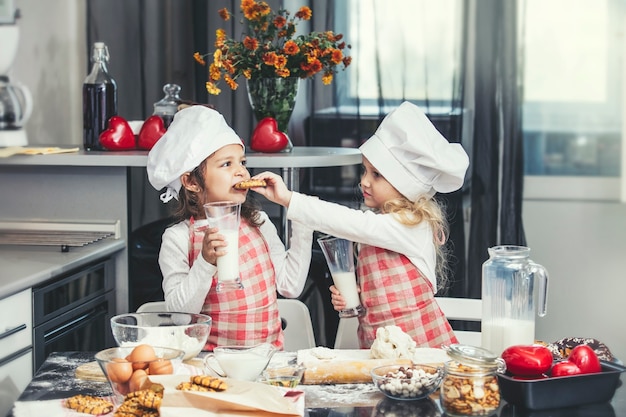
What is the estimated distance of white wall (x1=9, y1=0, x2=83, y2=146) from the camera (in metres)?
3.54

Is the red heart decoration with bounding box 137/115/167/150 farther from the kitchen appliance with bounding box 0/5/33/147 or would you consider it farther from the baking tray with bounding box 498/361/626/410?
the baking tray with bounding box 498/361/626/410

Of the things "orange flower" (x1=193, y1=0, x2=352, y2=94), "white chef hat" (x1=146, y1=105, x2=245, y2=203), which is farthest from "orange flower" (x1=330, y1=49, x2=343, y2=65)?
"white chef hat" (x1=146, y1=105, x2=245, y2=203)

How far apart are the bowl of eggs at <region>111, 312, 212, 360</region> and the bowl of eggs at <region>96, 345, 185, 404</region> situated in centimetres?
11

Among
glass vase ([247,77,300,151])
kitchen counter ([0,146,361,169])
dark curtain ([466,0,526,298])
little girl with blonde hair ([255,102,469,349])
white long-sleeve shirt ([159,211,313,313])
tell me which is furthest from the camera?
dark curtain ([466,0,526,298])

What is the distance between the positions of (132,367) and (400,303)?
93 centimetres

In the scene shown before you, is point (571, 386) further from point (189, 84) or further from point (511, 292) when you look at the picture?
point (189, 84)

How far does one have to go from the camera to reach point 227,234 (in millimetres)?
1971

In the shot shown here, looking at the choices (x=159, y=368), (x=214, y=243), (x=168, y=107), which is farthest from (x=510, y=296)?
(x=168, y=107)

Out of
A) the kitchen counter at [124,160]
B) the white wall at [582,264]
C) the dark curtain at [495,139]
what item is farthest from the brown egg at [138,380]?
the white wall at [582,264]

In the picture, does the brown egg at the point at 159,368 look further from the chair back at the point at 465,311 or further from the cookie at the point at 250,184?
the chair back at the point at 465,311

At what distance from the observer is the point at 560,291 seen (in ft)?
12.9

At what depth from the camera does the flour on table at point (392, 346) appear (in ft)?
5.80

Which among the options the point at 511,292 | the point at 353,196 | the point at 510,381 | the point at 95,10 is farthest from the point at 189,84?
the point at 510,381

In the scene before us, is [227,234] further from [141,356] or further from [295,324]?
[295,324]
